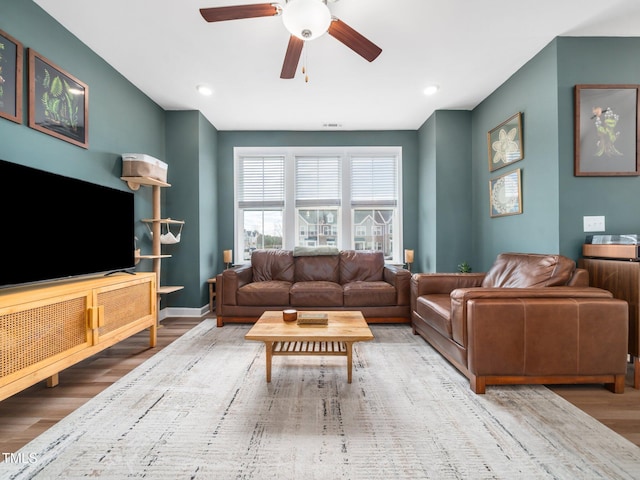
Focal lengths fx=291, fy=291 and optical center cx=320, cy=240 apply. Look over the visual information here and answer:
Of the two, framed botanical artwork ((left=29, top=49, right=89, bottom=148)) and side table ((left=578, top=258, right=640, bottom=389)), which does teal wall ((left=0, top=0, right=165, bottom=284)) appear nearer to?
framed botanical artwork ((left=29, top=49, right=89, bottom=148))

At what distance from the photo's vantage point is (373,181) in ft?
15.6

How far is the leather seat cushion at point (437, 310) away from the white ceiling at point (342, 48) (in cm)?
230

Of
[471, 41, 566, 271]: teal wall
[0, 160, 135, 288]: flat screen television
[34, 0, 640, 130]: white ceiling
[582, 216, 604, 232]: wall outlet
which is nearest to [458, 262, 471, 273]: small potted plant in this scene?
[471, 41, 566, 271]: teal wall

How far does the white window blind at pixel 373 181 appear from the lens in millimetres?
4734

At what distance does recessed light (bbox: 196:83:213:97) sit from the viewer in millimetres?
3290

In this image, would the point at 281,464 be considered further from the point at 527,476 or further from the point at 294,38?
the point at 294,38

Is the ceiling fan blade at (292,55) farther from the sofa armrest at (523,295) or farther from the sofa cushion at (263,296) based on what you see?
the sofa cushion at (263,296)

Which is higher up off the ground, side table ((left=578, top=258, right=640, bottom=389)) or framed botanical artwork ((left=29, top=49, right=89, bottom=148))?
framed botanical artwork ((left=29, top=49, right=89, bottom=148))

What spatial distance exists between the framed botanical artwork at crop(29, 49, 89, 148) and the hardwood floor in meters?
1.87

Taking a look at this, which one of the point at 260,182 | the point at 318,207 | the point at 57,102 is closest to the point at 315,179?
the point at 318,207

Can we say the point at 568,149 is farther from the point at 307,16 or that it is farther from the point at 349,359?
the point at 349,359

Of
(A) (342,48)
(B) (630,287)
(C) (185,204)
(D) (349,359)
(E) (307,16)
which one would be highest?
(A) (342,48)

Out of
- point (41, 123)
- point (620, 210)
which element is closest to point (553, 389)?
point (620, 210)

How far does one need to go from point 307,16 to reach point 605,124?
263 cm
